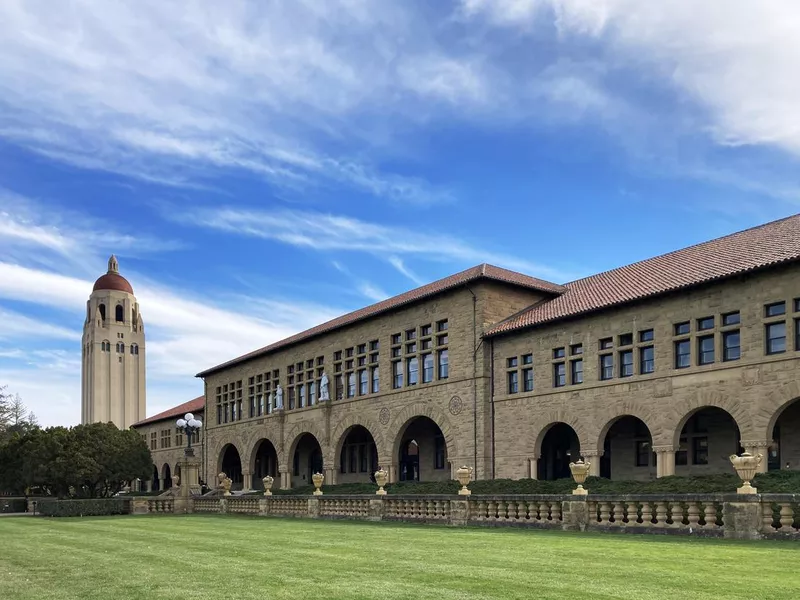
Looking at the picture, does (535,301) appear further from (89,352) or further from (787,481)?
(89,352)

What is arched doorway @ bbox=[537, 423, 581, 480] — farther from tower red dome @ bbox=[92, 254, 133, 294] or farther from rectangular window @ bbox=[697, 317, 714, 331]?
tower red dome @ bbox=[92, 254, 133, 294]

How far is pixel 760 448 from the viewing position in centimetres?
2716

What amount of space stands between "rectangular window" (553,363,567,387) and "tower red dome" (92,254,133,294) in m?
94.0

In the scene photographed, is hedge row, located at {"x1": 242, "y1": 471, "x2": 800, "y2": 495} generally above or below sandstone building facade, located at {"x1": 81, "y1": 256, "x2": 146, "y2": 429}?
below

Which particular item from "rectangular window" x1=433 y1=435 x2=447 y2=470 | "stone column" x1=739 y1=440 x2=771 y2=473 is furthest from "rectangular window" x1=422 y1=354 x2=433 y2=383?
"stone column" x1=739 y1=440 x2=771 y2=473

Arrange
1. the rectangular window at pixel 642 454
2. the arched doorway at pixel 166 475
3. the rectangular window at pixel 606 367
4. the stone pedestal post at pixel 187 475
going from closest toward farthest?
the rectangular window at pixel 606 367 < the rectangular window at pixel 642 454 < the stone pedestal post at pixel 187 475 < the arched doorway at pixel 166 475

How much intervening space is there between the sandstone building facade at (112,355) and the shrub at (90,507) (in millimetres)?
75799

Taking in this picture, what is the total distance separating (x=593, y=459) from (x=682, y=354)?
219 inches

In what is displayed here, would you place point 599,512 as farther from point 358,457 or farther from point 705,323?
point 358,457

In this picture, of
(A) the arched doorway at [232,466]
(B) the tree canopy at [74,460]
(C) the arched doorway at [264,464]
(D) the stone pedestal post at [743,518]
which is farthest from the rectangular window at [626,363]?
(A) the arched doorway at [232,466]

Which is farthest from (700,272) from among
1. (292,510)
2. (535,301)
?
(292,510)

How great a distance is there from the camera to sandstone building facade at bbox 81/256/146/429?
11338 centimetres

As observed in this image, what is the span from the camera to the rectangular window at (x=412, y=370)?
139 feet

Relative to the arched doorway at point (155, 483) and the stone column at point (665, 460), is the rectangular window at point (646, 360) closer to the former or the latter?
the stone column at point (665, 460)
